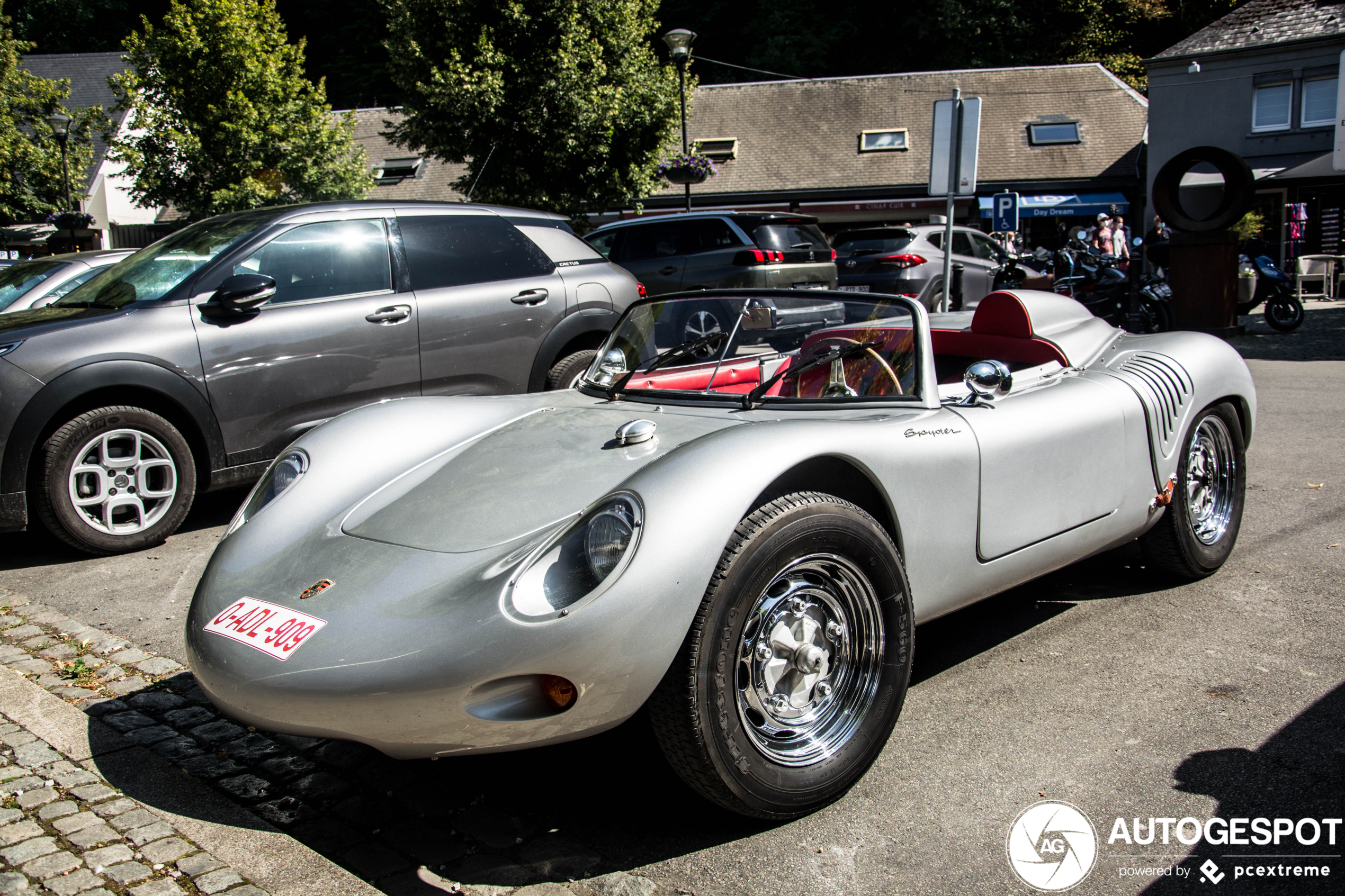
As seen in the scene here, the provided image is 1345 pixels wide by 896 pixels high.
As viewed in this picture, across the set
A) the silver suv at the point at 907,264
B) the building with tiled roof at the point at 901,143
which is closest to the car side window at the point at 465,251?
the silver suv at the point at 907,264

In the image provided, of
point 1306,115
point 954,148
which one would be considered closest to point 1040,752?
point 954,148

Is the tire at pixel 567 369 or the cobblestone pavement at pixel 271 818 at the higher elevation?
the tire at pixel 567 369

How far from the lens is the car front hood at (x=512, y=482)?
8.40 feet

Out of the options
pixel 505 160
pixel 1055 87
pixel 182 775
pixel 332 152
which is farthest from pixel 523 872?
pixel 1055 87

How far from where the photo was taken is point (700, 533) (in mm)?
2229

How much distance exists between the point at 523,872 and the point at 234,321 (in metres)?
3.75

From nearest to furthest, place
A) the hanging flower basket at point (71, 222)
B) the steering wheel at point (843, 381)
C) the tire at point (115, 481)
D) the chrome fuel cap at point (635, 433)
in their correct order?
the chrome fuel cap at point (635, 433), the steering wheel at point (843, 381), the tire at point (115, 481), the hanging flower basket at point (71, 222)

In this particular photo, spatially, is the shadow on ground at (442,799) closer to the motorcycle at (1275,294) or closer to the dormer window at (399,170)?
the motorcycle at (1275,294)

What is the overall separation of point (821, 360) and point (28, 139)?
2936 centimetres

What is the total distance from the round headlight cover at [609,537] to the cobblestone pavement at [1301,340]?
37.3ft

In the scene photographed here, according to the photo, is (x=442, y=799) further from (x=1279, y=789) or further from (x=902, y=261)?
(x=902, y=261)

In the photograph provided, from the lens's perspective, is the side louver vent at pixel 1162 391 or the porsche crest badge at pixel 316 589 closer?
the porsche crest badge at pixel 316 589

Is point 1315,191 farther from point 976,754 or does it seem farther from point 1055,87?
point 976,754

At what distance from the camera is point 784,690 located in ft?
8.14
